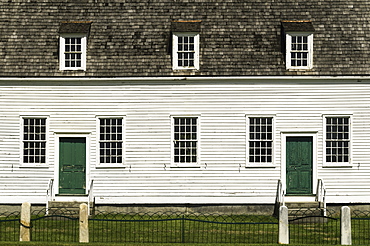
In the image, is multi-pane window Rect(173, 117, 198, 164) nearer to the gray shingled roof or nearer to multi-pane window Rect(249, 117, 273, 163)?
the gray shingled roof

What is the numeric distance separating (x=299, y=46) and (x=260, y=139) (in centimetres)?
371

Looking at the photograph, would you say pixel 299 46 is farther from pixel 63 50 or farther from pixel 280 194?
pixel 63 50

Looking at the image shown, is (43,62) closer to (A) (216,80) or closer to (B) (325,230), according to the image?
(A) (216,80)

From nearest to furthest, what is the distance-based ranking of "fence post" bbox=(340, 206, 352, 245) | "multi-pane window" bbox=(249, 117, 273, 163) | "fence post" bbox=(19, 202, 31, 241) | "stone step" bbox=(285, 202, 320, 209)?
"fence post" bbox=(340, 206, 352, 245) → "fence post" bbox=(19, 202, 31, 241) → "stone step" bbox=(285, 202, 320, 209) → "multi-pane window" bbox=(249, 117, 273, 163)

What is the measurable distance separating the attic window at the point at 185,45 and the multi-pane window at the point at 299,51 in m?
3.35

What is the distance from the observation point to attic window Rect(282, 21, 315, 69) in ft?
90.4

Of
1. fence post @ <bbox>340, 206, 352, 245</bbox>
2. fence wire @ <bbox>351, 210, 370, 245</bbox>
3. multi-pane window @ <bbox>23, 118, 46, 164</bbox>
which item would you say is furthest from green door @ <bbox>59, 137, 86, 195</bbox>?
fence post @ <bbox>340, 206, 352, 245</bbox>

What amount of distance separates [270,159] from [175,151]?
3.45 m

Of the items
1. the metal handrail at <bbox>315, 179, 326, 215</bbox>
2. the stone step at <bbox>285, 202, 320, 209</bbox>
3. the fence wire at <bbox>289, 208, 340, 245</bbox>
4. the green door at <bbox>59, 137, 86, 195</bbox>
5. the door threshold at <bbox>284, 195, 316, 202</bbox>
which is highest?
the green door at <bbox>59, 137, 86, 195</bbox>

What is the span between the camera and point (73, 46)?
91.8 feet

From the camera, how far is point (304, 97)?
27.4m

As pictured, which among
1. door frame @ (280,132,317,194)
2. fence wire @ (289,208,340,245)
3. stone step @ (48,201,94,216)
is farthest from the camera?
door frame @ (280,132,317,194)

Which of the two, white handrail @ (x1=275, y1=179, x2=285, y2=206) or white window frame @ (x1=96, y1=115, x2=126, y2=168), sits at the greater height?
white window frame @ (x1=96, y1=115, x2=126, y2=168)

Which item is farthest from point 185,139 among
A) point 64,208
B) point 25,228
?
point 25,228
